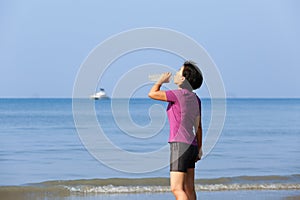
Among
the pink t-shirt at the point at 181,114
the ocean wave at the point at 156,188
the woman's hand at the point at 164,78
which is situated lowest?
the ocean wave at the point at 156,188

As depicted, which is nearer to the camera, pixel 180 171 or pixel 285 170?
pixel 180 171

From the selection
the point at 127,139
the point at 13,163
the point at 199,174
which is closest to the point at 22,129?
the point at 127,139

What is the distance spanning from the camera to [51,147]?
17.2 metres

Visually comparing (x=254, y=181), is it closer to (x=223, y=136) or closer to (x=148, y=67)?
(x=148, y=67)

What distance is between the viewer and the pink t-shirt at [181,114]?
599 centimetres

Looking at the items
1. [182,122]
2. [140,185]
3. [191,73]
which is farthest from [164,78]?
[140,185]

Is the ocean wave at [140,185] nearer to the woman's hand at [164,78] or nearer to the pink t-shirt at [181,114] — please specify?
the pink t-shirt at [181,114]

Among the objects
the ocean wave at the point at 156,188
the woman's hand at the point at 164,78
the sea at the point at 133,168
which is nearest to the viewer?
the woman's hand at the point at 164,78

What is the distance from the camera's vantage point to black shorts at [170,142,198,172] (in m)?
5.98

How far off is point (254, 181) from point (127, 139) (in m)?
8.07

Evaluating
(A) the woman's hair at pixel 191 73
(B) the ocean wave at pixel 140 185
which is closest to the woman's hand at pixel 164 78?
(A) the woman's hair at pixel 191 73

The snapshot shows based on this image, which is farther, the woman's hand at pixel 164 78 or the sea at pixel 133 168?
the sea at pixel 133 168

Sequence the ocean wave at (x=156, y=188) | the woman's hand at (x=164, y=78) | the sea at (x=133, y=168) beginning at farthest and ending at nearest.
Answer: the ocean wave at (x=156, y=188), the sea at (x=133, y=168), the woman's hand at (x=164, y=78)

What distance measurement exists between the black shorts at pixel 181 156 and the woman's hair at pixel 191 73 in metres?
0.54
